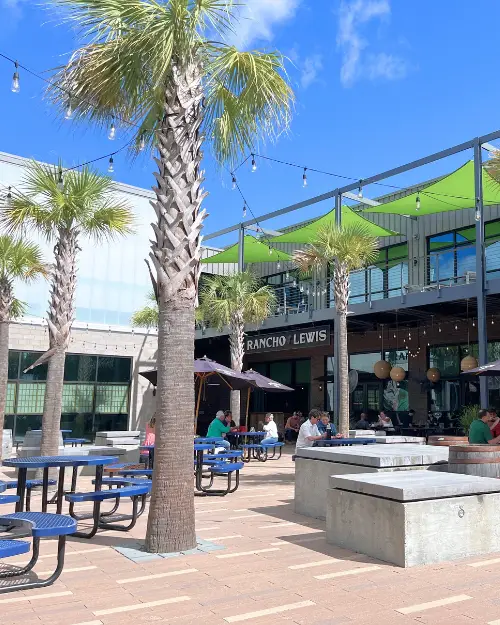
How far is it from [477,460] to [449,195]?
11.5 meters

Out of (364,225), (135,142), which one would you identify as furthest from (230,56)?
(364,225)

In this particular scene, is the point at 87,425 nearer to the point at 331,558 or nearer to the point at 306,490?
the point at 306,490

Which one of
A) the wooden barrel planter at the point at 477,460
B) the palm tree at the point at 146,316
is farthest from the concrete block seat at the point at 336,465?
the palm tree at the point at 146,316

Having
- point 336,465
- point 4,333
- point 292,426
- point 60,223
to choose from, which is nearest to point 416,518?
point 336,465

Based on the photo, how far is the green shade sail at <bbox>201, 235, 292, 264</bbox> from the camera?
22.0 meters

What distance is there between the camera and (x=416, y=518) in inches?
197

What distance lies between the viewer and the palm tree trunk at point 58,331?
1003cm

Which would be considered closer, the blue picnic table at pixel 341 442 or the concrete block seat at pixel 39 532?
the concrete block seat at pixel 39 532

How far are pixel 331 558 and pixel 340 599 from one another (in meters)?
1.12

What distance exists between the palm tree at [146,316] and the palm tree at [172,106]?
1648cm

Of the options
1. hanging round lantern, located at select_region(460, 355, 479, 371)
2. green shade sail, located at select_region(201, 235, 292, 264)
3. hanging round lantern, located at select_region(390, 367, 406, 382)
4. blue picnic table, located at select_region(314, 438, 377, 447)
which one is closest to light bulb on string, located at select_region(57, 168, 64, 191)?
blue picnic table, located at select_region(314, 438, 377, 447)

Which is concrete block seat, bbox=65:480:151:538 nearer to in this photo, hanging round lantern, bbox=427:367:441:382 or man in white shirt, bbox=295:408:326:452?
man in white shirt, bbox=295:408:326:452

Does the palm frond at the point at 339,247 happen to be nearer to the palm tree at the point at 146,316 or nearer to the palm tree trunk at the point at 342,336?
the palm tree trunk at the point at 342,336

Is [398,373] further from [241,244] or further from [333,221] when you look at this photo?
[241,244]
